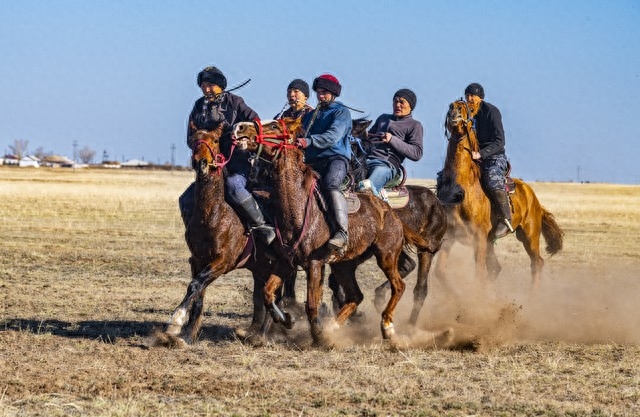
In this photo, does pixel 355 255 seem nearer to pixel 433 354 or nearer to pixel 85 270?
pixel 433 354

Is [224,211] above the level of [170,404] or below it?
above

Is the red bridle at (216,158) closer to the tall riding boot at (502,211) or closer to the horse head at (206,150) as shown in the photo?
the horse head at (206,150)

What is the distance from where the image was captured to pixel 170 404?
25.6ft

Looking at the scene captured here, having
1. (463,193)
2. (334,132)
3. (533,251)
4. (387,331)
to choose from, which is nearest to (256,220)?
(334,132)

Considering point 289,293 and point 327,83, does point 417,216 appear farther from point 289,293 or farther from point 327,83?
point 327,83

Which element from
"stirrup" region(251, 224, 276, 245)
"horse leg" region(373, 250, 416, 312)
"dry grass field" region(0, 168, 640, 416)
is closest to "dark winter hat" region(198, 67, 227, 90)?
"stirrup" region(251, 224, 276, 245)

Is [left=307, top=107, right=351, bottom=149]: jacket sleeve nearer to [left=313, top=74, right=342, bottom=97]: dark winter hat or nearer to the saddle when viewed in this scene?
[left=313, top=74, right=342, bottom=97]: dark winter hat

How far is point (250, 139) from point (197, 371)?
2265 millimetres

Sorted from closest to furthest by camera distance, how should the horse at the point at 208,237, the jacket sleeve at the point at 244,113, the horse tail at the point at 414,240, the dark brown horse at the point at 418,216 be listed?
the horse at the point at 208,237, the jacket sleeve at the point at 244,113, the horse tail at the point at 414,240, the dark brown horse at the point at 418,216

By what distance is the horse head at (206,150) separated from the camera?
10.1 metres

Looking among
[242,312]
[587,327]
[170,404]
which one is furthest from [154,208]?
[170,404]

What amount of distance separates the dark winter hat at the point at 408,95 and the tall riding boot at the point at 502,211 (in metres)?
1.63

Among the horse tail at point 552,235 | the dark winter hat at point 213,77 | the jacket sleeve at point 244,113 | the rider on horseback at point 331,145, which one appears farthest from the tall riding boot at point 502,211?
the dark winter hat at point 213,77

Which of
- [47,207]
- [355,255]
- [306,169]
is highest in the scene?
[306,169]
